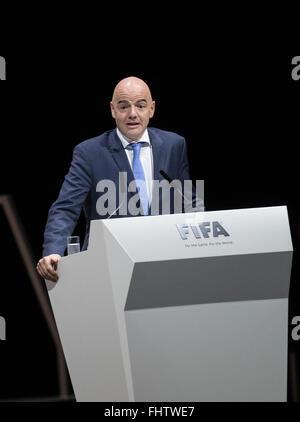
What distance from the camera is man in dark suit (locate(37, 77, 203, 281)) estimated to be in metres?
3.36

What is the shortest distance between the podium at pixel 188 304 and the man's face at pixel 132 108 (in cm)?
75

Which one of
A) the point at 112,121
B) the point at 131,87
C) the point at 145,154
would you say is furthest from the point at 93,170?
the point at 112,121

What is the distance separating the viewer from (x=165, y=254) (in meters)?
2.66

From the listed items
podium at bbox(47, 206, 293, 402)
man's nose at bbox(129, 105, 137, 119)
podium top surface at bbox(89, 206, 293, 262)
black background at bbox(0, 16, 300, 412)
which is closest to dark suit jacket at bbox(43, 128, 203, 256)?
man's nose at bbox(129, 105, 137, 119)

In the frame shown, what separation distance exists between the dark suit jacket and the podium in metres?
0.46

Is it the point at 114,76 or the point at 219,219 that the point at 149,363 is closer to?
the point at 219,219

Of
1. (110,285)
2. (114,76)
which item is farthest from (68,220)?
(114,76)

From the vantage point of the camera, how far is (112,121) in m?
4.50

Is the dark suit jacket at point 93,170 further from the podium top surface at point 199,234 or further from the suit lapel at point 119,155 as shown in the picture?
the podium top surface at point 199,234

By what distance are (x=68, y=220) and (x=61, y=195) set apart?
12 centimetres

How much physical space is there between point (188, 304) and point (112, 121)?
1938mm

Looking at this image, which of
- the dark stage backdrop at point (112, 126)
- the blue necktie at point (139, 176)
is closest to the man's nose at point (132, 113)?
the blue necktie at point (139, 176)

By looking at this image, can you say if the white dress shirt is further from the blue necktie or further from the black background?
the black background

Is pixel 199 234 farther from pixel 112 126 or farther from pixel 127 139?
pixel 112 126
